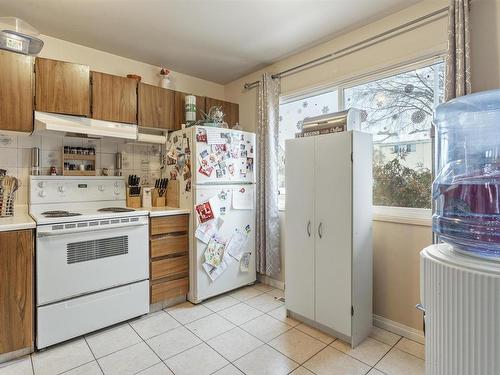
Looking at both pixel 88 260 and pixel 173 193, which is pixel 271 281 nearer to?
pixel 173 193

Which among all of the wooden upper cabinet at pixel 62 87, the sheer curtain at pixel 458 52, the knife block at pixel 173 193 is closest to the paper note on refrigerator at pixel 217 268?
the knife block at pixel 173 193

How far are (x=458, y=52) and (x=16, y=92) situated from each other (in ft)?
10.4

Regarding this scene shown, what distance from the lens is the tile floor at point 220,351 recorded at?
5.91ft

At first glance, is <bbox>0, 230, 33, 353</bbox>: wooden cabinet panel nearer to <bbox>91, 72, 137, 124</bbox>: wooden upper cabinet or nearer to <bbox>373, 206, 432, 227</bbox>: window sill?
<bbox>91, 72, 137, 124</bbox>: wooden upper cabinet

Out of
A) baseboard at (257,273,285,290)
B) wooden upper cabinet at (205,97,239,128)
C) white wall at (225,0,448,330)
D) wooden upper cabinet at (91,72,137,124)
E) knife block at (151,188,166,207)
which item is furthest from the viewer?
wooden upper cabinet at (205,97,239,128)

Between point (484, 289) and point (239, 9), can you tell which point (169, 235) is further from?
point (484, 289)

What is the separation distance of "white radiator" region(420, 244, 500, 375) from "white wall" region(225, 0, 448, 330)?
4.41ft

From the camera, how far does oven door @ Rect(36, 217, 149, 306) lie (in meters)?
1.98

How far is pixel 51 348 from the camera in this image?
201cm

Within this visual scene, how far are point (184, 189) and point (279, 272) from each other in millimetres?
1407

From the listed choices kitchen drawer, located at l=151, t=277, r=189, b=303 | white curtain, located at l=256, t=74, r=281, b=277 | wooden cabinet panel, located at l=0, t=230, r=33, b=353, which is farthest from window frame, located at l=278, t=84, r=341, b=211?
wooden cabinet panel, located at l=0, t=230, r=33, b=353

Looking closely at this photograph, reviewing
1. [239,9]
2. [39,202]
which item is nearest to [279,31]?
[239,9]

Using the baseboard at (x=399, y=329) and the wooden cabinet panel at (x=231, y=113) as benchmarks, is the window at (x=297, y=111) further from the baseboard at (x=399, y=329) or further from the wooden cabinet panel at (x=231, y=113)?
the baseboard at (x=399, y=329)

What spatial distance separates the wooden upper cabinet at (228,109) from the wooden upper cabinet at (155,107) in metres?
0.50
